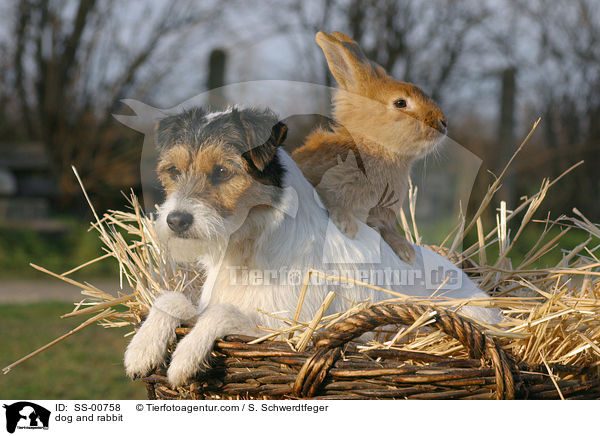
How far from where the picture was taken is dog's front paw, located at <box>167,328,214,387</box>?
1.46 m

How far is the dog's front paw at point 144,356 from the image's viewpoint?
1.57 m

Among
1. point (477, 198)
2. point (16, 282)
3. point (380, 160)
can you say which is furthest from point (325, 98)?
point (16, 282)

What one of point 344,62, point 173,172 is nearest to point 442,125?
point 344,62

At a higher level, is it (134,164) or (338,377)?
(134,164)

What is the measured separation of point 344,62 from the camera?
1.57m

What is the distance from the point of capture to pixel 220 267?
66.3 inches

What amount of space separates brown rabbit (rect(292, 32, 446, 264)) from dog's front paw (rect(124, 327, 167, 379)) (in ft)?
2.07

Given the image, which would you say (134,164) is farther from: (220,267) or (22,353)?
(22,353)

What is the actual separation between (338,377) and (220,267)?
52 cm
